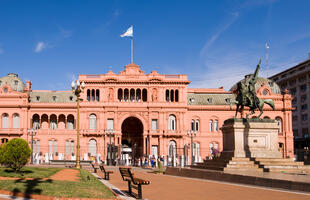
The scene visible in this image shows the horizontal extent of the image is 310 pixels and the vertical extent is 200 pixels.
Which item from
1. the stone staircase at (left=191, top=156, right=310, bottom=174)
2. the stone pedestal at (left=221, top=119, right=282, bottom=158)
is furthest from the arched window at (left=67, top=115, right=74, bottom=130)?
the stone staircase at (left=191, top=156, right=310, bottom=174)

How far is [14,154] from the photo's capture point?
820 inches

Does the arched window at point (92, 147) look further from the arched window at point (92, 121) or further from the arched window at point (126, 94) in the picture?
the arched window at point (126, 94)

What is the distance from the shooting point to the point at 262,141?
24094 mm

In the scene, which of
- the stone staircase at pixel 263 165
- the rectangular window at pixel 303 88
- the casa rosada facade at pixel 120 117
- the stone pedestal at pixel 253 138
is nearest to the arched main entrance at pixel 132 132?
the casa rosada facade at pixel 120 117

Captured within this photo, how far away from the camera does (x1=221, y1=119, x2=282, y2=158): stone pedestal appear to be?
2367 centimetres

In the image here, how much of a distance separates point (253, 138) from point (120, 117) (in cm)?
4102

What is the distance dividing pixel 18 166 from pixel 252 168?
1402 centimetres

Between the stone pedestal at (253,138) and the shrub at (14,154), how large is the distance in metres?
13.1

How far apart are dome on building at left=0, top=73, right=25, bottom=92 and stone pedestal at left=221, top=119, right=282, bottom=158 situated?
53.5 metres

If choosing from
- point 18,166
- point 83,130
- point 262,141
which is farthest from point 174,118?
point 18,166

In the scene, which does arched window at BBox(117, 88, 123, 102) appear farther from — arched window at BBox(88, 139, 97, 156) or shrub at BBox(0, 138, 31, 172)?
shrub at BBox(0, 138, 31, 172)

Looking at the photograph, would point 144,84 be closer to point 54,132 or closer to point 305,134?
point 54,132

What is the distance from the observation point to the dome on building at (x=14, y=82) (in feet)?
222

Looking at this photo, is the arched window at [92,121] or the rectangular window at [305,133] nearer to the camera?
the arched window at [92,121]
